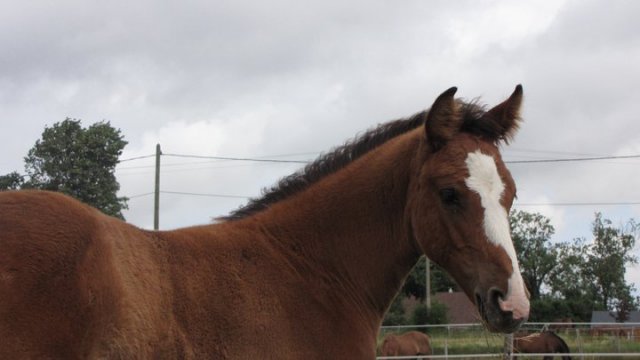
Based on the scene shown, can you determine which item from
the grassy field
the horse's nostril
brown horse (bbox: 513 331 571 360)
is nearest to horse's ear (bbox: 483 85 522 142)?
the horse's nostril

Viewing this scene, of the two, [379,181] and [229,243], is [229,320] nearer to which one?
[229,243]

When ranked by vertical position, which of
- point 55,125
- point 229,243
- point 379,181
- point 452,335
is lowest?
point 452,335

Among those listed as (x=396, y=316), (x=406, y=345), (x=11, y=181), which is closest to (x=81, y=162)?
(x=11, y=181)

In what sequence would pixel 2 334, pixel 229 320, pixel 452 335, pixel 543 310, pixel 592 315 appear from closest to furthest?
pixel 2 334
pixel 229 320
pixel 452 335
pixel 543 310
pixel 592 315

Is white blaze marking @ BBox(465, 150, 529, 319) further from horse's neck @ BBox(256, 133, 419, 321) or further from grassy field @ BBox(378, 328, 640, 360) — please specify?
grassy field @ BBox(378, 328, 640, 360)

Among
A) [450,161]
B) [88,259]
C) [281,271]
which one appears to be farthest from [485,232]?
[88,259]

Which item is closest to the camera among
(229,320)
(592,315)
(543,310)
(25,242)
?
(25,242)

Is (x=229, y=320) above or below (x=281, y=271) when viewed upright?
below

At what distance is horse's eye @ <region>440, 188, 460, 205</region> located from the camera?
12.5 ft

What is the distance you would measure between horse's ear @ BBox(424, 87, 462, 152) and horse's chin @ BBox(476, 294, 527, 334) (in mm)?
993

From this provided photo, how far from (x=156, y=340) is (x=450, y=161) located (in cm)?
188

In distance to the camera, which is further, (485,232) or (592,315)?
(592,315)

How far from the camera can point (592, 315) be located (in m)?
61.5

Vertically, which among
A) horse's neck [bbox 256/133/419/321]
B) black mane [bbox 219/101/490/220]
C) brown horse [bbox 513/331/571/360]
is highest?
black mane [bbox 219/101/490/220]
